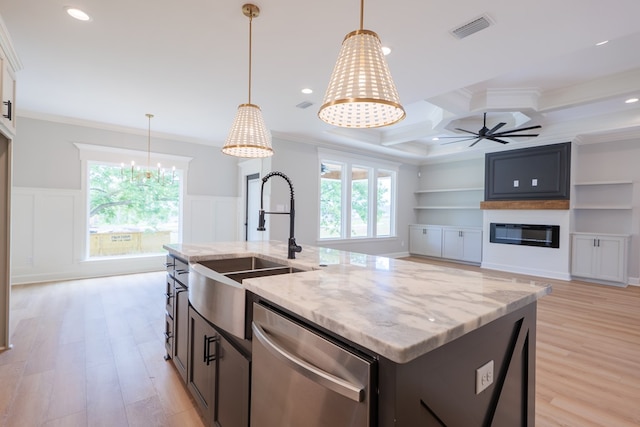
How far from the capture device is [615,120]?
4.80 meters

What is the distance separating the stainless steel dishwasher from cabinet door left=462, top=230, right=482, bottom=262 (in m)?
6.65

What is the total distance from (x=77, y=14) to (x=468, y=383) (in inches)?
129

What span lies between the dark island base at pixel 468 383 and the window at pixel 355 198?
197 inches

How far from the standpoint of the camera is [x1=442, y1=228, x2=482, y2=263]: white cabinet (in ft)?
21.9

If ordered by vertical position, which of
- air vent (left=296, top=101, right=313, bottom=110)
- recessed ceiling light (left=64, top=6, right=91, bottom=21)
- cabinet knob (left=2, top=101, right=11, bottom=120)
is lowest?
cabinet knob (left=2, top=101, right=11, bottom=120)

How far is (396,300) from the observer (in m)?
1.03

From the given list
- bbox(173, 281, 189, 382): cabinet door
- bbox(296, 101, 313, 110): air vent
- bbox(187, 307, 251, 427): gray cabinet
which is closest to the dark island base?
bbox(187, 307, 251, 427): gray cabinet

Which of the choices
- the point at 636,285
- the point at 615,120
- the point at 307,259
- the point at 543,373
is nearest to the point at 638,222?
the point at 636,285

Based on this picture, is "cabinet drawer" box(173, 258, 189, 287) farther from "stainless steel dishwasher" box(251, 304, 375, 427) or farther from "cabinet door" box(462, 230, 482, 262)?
"cabinet door" box(462, 230, 482, 262)

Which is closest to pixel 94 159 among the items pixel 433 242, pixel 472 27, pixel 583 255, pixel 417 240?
pixel 472 27

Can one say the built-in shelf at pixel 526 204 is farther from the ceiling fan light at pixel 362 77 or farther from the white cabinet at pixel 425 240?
the ceiling fan light at pixel 362 77

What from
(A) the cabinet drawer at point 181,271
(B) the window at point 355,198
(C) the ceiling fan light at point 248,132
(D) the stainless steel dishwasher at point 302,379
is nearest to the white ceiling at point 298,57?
(C) the ceiling fan light at point 248,132

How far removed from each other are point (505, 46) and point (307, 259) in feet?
7.91

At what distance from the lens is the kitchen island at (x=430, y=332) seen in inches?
28.6
